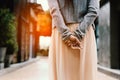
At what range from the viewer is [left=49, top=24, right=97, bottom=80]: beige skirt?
1.71 m

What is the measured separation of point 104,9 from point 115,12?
1161mm

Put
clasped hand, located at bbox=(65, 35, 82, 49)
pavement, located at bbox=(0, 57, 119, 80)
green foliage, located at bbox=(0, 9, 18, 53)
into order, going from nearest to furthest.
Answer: clasped hand, located at bbox=(65, 35, 82, 49), pavement, located at bbox=(0, 57, 119, 80), green foliage, located at bbox=(0, 9, 18, 53)

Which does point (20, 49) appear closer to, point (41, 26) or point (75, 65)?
point (41, 26)

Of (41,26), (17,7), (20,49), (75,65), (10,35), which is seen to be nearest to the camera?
(75,65)

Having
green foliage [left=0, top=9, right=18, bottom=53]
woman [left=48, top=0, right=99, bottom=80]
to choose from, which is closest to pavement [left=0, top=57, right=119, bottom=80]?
green foliage [left=0, top=9, right=18, bottom=53]

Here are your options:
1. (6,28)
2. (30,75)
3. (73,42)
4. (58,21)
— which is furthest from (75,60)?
(6,28)

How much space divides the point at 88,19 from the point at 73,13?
0.31ft

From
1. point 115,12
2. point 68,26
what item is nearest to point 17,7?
point 115,12

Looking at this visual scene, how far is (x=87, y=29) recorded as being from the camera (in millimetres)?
1733

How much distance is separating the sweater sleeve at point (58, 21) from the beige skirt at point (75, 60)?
43 millimetres

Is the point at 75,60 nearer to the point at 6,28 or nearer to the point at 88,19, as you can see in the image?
the point at 88,19

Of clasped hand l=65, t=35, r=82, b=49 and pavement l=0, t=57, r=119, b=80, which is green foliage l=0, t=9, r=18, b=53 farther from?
clasped hand l=65, t=35, r=82, b=49

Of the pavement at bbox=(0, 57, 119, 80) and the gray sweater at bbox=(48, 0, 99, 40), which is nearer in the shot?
the gray sweater at bbox=(48, 0, 99, 40)

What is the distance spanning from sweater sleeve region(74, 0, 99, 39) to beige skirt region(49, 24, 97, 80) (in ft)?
0.12
